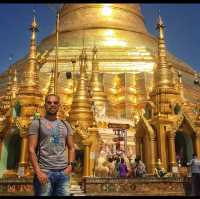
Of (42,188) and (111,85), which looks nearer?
(42,188)

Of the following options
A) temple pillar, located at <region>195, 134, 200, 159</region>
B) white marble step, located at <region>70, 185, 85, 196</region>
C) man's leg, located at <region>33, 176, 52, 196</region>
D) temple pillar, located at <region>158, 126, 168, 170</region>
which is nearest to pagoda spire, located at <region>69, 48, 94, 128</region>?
temple pillar, located at <region>158, 126, 168, 170</region>

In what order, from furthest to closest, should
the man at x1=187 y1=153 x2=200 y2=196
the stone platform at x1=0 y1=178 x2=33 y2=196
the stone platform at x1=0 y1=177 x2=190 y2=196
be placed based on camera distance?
the stone platform at x1=0 y1=178 x2=33 y2=196, the stone platform at x1=0 y1=177 x2=190 y2=196, the man at x1=187 y1=153 x2=200 y2=196

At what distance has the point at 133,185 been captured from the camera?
39.5 feet

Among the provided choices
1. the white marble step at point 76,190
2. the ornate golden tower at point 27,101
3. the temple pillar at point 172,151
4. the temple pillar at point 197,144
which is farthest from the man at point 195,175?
the ornate golden tower at point 27,101

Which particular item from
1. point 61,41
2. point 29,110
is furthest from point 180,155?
point 61,41

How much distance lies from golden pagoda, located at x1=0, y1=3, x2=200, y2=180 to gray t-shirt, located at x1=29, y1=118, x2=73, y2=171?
37.8ft

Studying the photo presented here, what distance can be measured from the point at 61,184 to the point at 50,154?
0.31m

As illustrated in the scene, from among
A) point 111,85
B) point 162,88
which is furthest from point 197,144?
point 111,85

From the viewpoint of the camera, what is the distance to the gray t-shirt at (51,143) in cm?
365

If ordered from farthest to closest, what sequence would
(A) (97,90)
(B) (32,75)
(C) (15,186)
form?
(A) (97,90)
(B) (32,75)
(C) (15,186)

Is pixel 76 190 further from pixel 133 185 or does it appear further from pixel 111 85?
pixel 111 85

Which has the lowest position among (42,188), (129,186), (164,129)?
(42,188)

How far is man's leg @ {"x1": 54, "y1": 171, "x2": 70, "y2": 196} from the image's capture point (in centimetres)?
365

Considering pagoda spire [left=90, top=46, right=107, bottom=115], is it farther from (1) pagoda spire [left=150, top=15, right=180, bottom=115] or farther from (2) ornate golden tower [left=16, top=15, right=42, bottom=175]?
(1) pagoda spire [left=150, top=15, right=180, bottom=115]
